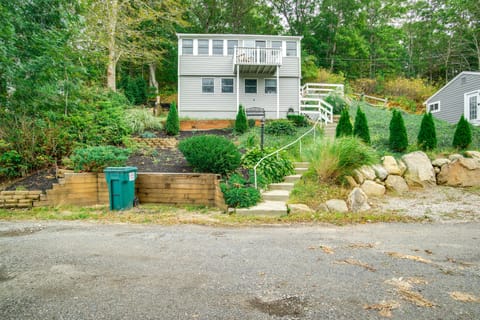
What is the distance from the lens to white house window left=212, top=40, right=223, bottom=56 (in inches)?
706

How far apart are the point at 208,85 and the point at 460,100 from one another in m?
15.1

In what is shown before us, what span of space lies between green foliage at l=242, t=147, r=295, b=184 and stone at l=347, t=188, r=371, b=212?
184 cm

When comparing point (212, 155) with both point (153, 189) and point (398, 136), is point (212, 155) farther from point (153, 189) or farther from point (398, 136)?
point (398, 136)

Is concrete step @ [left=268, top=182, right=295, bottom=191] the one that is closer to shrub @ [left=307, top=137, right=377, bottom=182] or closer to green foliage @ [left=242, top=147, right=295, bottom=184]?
green foliage @ [left=242, top=147, right=295, bottom=184]

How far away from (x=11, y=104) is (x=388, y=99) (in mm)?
25359


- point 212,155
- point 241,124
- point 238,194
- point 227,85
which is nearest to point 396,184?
point 238,194

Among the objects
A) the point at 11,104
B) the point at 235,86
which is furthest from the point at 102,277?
the point at 235,86

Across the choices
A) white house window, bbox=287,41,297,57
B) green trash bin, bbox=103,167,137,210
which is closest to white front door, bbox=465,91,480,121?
white house window, bbox=287,41,297,57

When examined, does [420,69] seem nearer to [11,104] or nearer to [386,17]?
[386,17]

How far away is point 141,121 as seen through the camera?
12.1m

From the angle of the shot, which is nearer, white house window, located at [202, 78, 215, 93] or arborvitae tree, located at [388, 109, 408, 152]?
arborvitae tree, located at [388, 109, 408, 152]

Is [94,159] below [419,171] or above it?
above

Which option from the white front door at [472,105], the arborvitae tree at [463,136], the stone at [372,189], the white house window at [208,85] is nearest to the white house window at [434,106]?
the white front door at [472,105]

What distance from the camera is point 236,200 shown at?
19.0 ft
